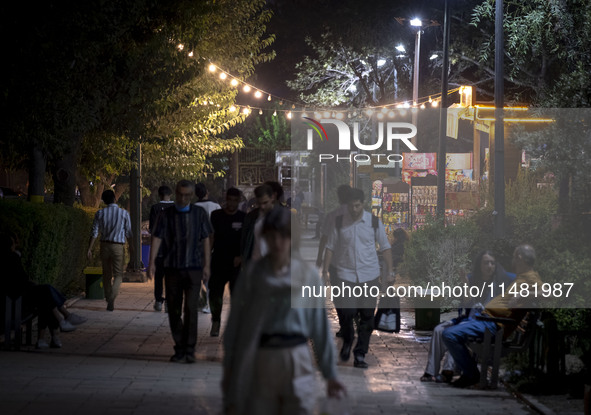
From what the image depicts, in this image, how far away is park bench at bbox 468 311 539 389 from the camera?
8633 mm

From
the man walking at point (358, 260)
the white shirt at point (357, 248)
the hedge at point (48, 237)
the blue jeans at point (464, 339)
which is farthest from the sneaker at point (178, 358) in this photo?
the hedge at point (48, 237)

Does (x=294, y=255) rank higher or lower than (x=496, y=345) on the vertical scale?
higher

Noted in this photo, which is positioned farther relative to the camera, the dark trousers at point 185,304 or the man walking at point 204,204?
the man walking at point 204,204

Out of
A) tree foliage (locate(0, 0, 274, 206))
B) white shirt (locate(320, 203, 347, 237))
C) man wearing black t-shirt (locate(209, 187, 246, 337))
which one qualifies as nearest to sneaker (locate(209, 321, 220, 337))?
man wearing black t-shirt (locate(209, 187, 246, 337))

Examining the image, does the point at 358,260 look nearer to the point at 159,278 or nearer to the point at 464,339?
the point at 464,339

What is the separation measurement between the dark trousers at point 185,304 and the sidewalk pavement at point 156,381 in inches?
9.9

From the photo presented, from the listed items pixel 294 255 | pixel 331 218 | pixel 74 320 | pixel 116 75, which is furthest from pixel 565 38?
pixel 294 255

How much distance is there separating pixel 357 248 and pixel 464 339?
151 cm

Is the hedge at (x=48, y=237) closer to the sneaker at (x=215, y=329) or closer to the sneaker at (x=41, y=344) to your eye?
the sneaker at (x=41, y=344)

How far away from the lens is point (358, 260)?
31.4 feet

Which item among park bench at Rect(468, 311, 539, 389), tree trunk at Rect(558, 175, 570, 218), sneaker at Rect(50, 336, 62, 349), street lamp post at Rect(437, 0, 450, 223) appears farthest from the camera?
street lamp post at Rect(437, 0, 450, 223)

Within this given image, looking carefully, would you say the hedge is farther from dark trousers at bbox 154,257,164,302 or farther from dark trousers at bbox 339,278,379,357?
dark trousers at bbox 339,278,379,357

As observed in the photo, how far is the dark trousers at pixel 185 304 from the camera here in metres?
9.50

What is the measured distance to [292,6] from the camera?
43.0 m
